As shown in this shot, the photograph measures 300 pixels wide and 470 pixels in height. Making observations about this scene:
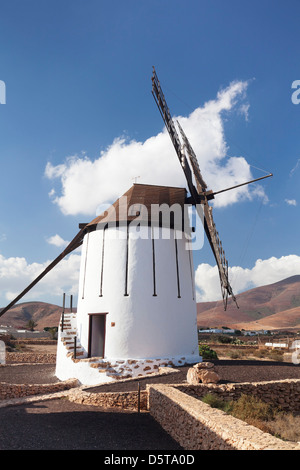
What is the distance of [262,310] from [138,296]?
95.3 m

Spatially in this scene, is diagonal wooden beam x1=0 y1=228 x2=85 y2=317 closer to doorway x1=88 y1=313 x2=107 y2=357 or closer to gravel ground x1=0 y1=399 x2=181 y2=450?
doorway x1=88 y1=313 x2=107 y2=357

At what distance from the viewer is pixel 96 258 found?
16.0m

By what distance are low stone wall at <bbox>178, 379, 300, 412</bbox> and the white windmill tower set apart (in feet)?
15.0

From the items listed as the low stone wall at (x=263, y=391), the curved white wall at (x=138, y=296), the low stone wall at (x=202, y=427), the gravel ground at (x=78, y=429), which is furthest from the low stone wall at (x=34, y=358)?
the low stone wall at (x=202, y=427)

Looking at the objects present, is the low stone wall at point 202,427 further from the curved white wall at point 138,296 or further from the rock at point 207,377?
the curved white wall at point 138,296

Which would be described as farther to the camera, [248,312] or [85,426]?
[248,312]

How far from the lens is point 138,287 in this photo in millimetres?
14859

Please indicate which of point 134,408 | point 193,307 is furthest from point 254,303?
point 134,408

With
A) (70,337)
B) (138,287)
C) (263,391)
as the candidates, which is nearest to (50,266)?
(70,337)

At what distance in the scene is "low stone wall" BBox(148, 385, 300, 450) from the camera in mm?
4461

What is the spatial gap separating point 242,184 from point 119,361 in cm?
980

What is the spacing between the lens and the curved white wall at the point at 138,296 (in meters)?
14.4

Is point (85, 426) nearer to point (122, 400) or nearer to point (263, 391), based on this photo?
point (122, 400)
